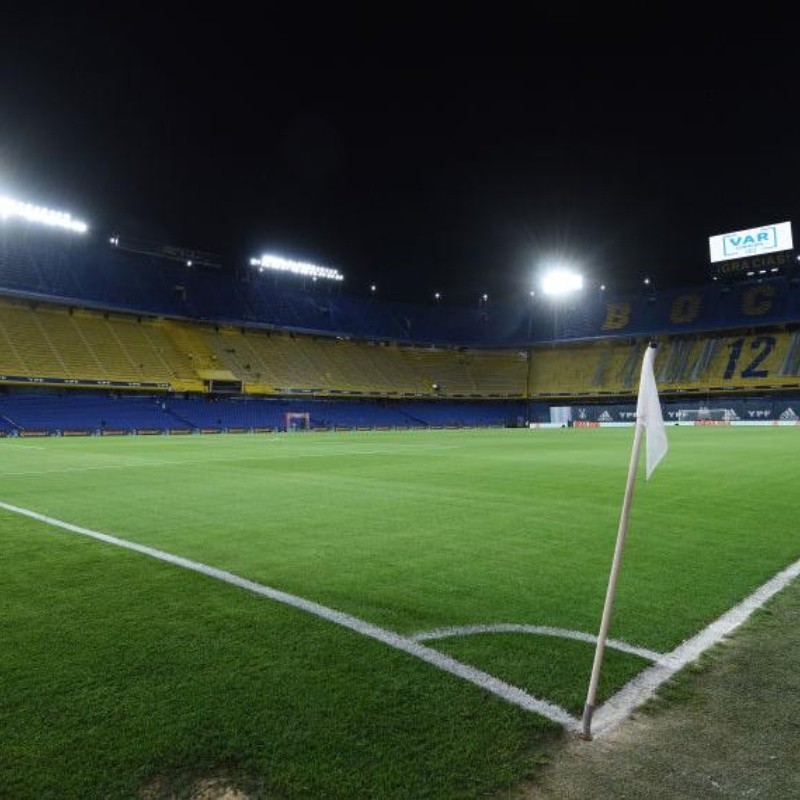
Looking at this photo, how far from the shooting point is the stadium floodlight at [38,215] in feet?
161

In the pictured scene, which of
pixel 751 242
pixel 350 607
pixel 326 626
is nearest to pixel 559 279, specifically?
pixel 751 242

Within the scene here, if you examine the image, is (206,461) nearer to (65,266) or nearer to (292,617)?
(292,617)

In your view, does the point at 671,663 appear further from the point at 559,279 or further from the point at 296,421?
the point at 559,279

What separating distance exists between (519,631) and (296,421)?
57449 mm

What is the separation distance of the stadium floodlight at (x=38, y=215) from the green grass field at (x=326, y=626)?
165 ft

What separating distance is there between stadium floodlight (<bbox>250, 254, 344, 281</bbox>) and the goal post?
17.3 meters

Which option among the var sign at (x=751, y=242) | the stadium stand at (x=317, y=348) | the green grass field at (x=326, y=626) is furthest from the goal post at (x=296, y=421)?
the green grass field at (x=326, y=626)

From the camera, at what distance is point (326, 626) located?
156 inches

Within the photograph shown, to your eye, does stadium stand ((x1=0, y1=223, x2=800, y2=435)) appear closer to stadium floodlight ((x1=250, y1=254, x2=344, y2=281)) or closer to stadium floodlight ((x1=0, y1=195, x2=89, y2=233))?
stadium floodlight ((x1=250, y1=254, x2=344, y2=281))

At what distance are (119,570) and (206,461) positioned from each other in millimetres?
13111

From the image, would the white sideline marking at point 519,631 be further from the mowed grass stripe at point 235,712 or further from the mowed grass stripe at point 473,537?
the mowed grass stripe at point 235,712

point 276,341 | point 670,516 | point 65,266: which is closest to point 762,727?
point 670,516

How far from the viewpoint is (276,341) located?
69.0m

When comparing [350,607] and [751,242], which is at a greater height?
[751,242]
